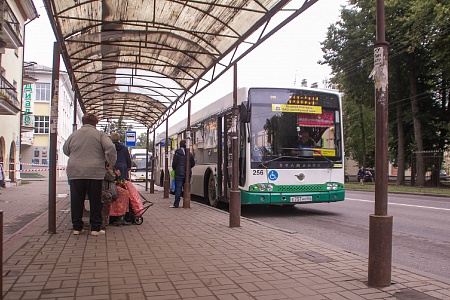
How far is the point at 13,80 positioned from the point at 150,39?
62.5ft

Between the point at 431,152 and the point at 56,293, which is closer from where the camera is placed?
the point at 56,293

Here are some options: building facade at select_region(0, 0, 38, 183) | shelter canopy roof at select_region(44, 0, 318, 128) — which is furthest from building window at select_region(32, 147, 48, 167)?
shelter canopy roof at select_region(44, 0, 318, 128)

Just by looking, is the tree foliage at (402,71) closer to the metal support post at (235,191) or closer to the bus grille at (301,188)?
the bus grille at (301,188)

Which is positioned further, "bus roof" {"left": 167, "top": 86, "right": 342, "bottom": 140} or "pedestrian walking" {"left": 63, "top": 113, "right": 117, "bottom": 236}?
"bus roof" {"left": 167, "top": 86, "right": 342, "bottom": 140}

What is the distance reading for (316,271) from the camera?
4855 mm

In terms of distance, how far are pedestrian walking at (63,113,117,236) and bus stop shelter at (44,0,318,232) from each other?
74 cm

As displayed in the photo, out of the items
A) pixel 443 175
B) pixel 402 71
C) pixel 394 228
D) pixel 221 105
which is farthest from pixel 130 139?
pixel 443 175

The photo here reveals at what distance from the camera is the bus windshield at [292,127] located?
1048 centimetres

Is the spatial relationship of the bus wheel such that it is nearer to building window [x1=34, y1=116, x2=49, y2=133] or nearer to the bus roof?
the bus roof

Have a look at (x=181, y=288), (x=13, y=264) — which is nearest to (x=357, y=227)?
(x=181, y=288)

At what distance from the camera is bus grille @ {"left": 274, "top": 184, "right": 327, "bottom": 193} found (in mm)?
10500

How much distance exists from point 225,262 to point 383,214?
1.96 m

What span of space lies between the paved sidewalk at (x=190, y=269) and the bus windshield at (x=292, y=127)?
132 inches

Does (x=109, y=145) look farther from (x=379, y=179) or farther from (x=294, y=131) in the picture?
(x=294, y=131)
